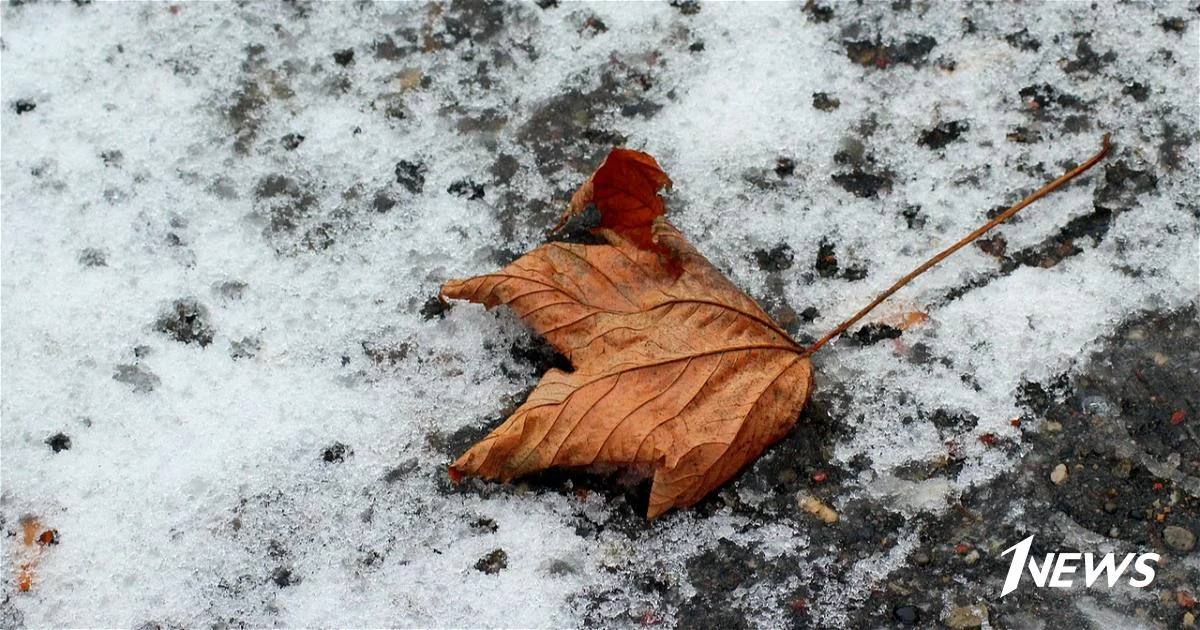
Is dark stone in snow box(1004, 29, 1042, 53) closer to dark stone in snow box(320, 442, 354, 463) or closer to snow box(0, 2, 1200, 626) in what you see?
snow box(0, 2, 1200, 626)

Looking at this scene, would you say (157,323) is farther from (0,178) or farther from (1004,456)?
(1004,456)

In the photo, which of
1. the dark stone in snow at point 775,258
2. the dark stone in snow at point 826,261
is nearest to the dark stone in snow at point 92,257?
the dark stone in snow at point 775,258

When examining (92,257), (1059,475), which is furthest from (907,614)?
(92,257)

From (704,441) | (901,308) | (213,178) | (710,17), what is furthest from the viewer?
(710,17)

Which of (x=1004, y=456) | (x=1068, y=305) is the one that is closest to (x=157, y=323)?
(x=1004, y=456)

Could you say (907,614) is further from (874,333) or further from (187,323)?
(187,323)

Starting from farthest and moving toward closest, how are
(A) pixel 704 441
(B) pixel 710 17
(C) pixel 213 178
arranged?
(B) pixel 710 17, (C) pixel 213 178, (A) pixel 704 441
